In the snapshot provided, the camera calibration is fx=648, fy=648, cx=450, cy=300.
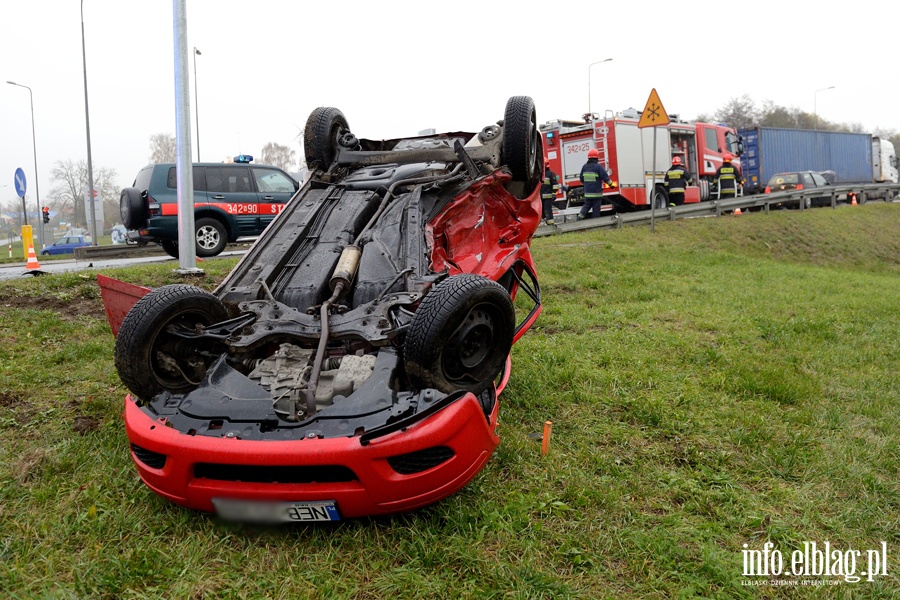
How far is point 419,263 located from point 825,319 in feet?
16.1

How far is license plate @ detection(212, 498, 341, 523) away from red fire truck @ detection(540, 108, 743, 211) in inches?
497

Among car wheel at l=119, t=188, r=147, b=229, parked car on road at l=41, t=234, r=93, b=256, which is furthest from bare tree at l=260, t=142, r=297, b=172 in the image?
car wheel at l=119, t=188, r=147, b=229

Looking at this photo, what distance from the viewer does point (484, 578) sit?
236 cm

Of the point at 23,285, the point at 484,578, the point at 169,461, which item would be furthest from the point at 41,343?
the point at 484,578

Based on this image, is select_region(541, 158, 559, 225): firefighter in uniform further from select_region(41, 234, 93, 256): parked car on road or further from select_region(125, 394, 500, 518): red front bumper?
select_region(41, 234, 93, 256): parked car on road

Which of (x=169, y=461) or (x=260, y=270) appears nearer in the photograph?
(x=169, y=461)

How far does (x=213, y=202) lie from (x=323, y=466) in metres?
7.92

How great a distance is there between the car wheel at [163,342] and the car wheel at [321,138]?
1.86 metres

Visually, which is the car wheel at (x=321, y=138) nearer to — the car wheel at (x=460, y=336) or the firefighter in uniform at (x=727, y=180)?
the car wheel at (x=460, y=336)

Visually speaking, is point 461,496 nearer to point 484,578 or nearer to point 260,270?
point 484,578

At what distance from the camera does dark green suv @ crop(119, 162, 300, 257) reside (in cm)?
926

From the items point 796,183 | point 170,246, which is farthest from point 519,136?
point 796,183

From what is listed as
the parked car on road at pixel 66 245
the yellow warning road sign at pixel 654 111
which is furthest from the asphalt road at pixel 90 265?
the parked car on road at pixel 66 245

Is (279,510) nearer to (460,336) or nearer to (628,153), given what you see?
(460,336)
